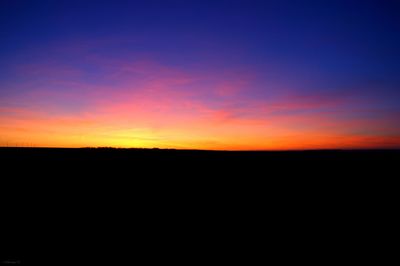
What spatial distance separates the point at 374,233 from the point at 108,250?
8489mm

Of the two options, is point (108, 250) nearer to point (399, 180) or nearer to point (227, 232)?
point (227, 232)

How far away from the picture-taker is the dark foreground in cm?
688

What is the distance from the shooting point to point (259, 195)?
1217 cm

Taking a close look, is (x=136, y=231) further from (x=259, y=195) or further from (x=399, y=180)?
(x=399, y=180)

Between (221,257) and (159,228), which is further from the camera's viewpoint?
(159,228)

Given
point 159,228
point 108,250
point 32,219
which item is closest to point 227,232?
point 159,228

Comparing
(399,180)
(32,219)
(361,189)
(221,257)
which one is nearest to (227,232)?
(221,257)

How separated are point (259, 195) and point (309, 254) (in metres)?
5.33

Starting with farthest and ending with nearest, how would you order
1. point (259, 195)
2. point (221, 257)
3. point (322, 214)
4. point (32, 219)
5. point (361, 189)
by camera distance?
point (361, 189) < point (259, 195) < point (322, 214) < point (32, 219) < point (221, 257)

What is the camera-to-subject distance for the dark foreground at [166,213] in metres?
6.88

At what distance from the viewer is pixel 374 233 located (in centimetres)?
815

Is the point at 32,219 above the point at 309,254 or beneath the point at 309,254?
above

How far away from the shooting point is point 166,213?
941cm

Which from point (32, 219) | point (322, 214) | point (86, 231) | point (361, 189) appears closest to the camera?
point (86, 231)
